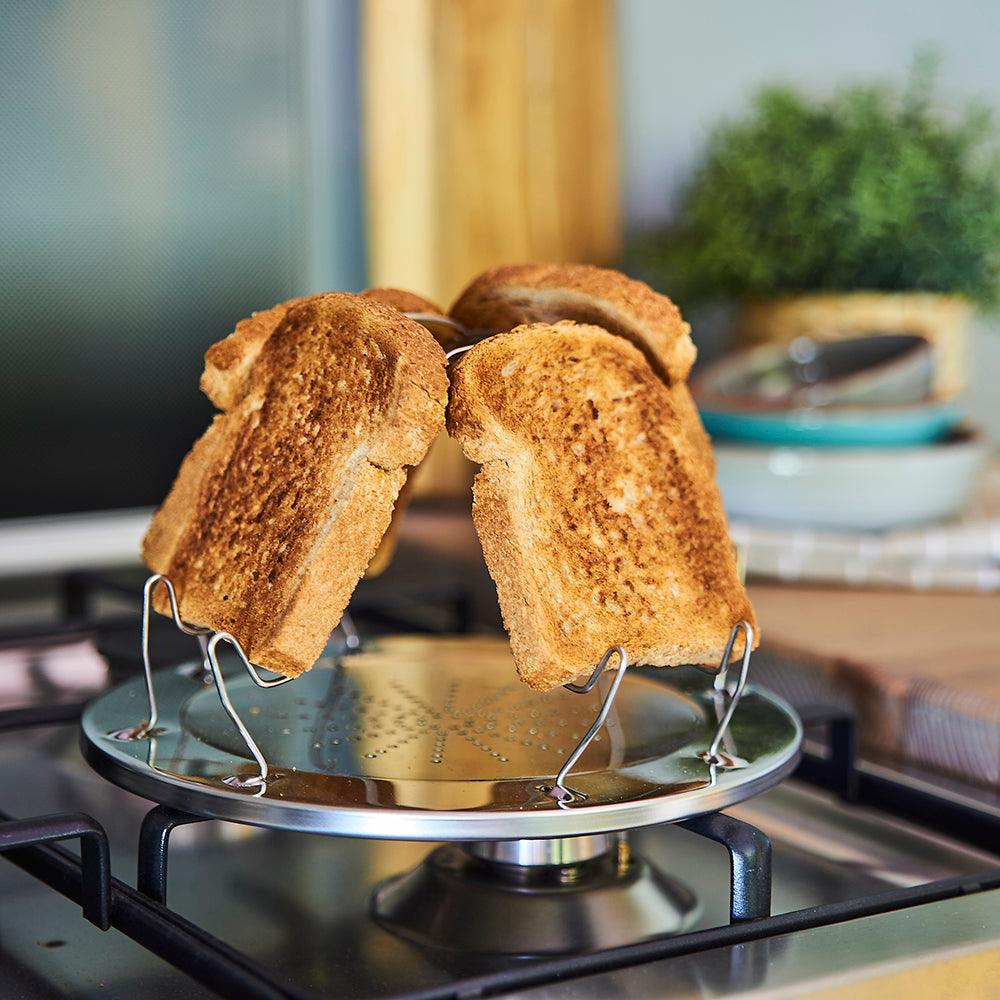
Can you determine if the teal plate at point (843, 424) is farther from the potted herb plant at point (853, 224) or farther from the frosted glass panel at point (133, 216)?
the frosted glass panel at point (133, 216)

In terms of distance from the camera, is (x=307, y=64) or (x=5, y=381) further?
(x=307, y=64)

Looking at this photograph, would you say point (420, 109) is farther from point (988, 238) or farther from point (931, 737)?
point (931, 737)

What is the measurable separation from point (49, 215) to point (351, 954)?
→ 0.87 metres

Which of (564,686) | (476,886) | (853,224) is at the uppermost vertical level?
(853,224)

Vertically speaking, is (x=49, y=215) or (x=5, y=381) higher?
(x=49, y=215)

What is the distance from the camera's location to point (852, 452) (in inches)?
42.1

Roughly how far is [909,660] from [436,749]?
1.23 feet

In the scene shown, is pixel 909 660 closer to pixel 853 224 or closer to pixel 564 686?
pixel 564 686

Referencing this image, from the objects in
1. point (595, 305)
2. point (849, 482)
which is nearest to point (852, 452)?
point (849, 482)

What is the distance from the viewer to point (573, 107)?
1551mm

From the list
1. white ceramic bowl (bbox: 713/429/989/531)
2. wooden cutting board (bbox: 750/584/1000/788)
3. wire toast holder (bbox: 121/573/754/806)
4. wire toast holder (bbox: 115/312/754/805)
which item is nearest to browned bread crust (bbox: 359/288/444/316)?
wire toast holder (bbox: 115/312/754/805)

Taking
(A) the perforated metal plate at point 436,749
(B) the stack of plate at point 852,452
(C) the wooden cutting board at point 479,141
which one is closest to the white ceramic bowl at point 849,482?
(B) the stack of plate at point 852,452

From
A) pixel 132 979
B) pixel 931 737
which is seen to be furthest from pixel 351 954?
pixel 931 737

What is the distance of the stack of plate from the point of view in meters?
1.07
